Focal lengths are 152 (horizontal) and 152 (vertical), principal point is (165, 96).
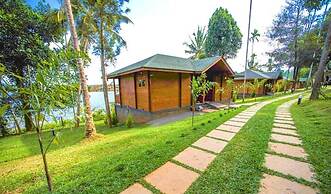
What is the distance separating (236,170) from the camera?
2725 millimetres

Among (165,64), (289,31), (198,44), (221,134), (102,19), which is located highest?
(289,31)

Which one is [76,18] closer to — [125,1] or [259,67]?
[125,1]

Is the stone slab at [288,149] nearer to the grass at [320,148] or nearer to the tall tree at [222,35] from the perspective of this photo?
the grass at [320,148]

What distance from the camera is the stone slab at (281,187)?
7.11 feet

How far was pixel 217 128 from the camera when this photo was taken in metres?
5.54

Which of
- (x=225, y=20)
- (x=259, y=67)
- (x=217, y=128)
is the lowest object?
(x=217, y=128)

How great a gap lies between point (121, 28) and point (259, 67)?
146ft

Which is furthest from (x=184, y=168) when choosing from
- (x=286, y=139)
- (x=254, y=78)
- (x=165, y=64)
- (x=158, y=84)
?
(x=254, y=78)

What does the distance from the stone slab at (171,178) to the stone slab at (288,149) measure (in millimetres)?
2186


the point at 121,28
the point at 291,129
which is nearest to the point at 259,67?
the point at 121,28

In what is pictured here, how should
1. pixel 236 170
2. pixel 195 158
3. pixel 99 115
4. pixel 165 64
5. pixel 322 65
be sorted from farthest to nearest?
pixel 99 115 < pixel 165 64 < pixel 322 65 < pixel 195 158 < pixel 236 170

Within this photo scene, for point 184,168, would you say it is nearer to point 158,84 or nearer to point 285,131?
point 285,131

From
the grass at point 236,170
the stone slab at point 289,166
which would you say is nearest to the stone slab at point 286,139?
the grass at point 236,170

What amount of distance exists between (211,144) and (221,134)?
0.97m
